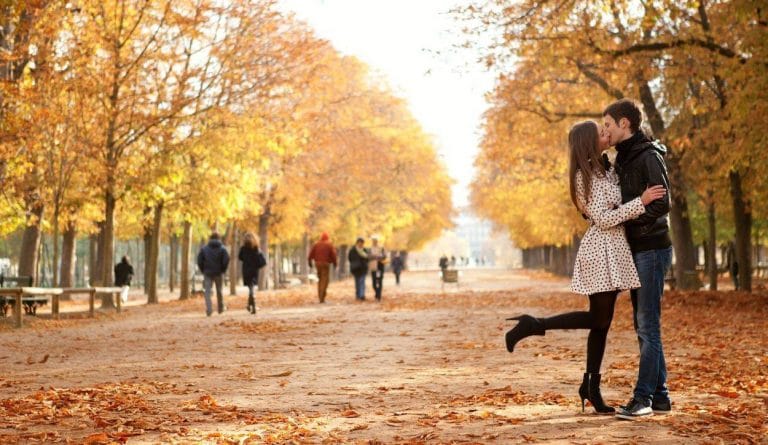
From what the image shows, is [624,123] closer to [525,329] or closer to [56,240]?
[525,329]

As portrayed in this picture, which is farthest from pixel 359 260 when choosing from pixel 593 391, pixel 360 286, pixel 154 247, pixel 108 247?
pixel 593 391

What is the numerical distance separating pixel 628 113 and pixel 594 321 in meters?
1.43

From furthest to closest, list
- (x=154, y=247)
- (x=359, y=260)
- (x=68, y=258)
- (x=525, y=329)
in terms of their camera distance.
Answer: (x=68, y=258) → (x=154, y=247) → (x=359, y=260) → (x=525, y=329)

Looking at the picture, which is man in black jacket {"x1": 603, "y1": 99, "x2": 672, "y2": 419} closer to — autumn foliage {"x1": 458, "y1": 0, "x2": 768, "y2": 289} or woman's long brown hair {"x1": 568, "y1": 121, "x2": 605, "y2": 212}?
woman's long brown hair {"x1": 568, "y1": 121, "x2": 605, "y2": 212}

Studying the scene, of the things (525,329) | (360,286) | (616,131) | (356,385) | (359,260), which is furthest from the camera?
(360,286)

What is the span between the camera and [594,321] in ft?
23.2

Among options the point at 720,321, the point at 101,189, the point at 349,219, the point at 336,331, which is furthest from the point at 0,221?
the point at 349,219

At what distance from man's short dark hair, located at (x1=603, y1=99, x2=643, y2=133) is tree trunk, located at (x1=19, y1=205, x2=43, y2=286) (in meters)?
21.7

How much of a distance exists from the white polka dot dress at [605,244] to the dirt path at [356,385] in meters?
0.92

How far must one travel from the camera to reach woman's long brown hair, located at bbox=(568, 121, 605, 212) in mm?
7000

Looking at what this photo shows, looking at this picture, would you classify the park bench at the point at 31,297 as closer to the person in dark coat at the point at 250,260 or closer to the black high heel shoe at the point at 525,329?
the person in dark coat at the point at 250,260

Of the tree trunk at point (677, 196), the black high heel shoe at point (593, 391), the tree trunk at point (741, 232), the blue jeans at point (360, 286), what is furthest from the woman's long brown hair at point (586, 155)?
the blue jeans at point (360, 286)

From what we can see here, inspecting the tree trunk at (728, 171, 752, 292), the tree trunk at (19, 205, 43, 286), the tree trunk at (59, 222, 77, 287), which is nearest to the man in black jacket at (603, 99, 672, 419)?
the tree trunk at (728, 171, 752, 292)

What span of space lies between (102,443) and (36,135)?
1649cm
